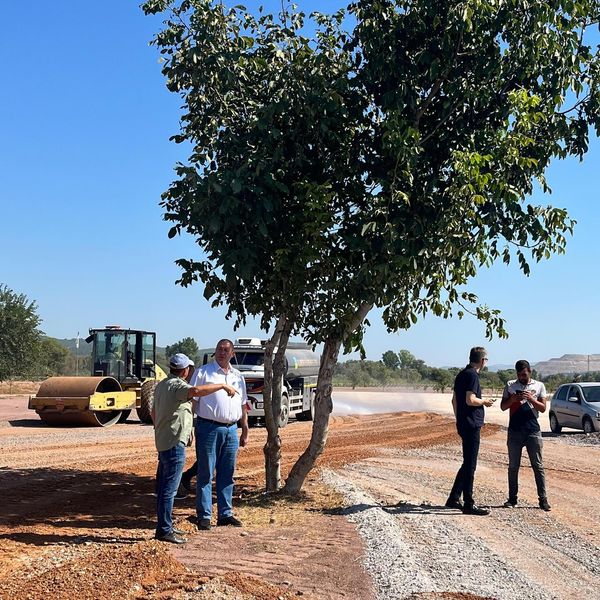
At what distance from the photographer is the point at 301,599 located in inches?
249

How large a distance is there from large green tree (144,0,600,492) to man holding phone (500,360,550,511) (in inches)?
63.3

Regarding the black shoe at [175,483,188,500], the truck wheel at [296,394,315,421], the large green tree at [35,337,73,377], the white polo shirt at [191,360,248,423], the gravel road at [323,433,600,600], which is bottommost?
the gravel road at [323,433,600,600]

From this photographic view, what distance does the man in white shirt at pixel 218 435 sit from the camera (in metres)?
8.83

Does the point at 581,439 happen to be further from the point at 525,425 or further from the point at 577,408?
the point at 525,425

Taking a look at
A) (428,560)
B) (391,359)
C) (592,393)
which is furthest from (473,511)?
(391,359)

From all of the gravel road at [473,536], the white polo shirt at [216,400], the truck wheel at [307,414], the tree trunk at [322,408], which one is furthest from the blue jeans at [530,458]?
the truck wheel at [307,414]

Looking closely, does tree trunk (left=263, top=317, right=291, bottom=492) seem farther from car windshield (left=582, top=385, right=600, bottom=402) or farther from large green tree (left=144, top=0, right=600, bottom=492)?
car windshield (left=582, top=385, right=600, bottom=402)

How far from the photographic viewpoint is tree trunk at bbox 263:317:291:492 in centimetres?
1113

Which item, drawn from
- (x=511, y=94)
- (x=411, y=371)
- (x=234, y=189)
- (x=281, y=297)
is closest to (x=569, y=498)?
(x=281, y=297)

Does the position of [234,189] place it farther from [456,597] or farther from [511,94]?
[456,597]

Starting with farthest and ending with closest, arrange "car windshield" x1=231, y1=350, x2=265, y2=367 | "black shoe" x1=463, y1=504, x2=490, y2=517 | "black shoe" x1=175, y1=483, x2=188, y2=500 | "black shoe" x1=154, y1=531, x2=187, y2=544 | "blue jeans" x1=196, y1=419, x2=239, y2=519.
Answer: "car windshield" x1=231, y1=350, x2=265, y2=367, "black shoe" x1=175, y1=483, x2=188, y2=500, "black shoe" x1=463, y1=504, x2=490, y2=517, "blue jeans" x1=196, y1=419, x2=239, y2=519, "black shoe" x1=154, y1=531, x2=187, y2=544

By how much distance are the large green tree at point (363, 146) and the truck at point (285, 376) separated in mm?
12706

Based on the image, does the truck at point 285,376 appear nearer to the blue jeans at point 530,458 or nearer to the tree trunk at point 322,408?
the tree trunk at point 322,408

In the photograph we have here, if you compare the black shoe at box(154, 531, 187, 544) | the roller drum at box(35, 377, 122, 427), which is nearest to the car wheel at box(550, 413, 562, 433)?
the roller drum at box(35, 377, 122, 427)
